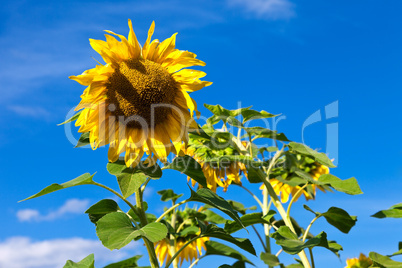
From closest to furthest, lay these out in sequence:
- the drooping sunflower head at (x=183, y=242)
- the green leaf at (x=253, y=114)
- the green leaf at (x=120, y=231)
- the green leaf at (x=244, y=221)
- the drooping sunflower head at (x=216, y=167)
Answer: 1. the green leaf at (x=120, y=231)
2. the green leaf at (x=244, y=221)
3. the green leaf at (x=253, y=114)
4. the drooping sunflower head at (x=216, y=167)
5. the drooping sunflower head at (x=183, y=242)

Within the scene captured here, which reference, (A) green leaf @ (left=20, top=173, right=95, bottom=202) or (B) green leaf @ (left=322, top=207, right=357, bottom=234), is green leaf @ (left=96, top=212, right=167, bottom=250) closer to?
(A) green leaf @ (left=20, top=173, right=95, bottom=202)

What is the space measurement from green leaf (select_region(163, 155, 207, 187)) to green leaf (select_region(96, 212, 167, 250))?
0.30 metres

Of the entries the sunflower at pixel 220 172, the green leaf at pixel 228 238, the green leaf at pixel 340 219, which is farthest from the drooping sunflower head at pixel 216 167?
the green leaf at pixel 228 238

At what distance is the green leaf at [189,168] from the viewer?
2.10 m

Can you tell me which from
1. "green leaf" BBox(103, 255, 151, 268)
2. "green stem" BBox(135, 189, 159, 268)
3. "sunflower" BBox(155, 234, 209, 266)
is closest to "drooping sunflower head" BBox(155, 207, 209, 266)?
"sunflower" BBox(155, 234, 209, 266)

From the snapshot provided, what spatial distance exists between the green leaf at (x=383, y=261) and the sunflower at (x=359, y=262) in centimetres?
33

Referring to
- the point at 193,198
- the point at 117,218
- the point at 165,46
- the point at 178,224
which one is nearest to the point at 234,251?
the point at 178,224

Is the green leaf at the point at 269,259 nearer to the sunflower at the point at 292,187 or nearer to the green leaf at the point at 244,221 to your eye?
the green leaf at the point at 244,221

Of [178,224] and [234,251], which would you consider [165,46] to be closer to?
[234,251]

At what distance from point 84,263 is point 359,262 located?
207 cm

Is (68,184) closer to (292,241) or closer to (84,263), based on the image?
(84,263)

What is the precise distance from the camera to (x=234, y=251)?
328 centimetres

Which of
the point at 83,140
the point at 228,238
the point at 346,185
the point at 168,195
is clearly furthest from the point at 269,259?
the point at 83,140

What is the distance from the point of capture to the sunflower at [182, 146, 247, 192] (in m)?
3.39
